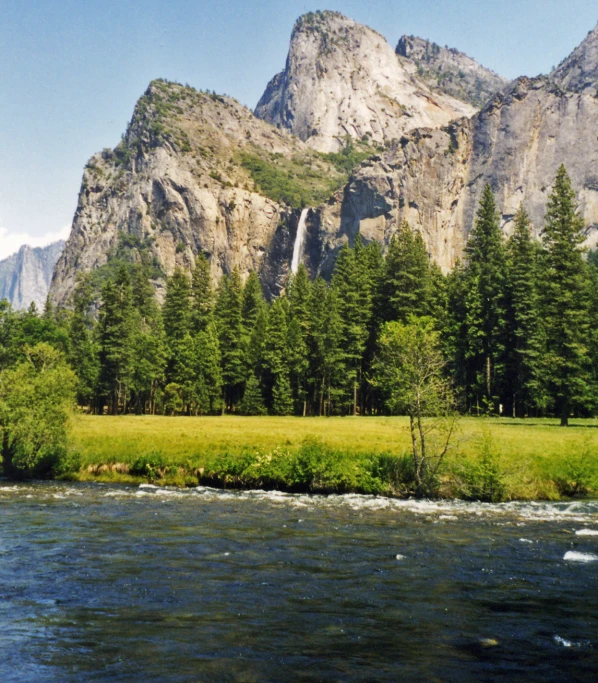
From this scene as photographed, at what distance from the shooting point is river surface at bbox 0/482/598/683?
36.2 ft

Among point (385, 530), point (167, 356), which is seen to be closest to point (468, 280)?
point (167, 356)

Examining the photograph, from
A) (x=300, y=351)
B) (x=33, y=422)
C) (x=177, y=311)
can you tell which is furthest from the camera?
(x=177, y=311)

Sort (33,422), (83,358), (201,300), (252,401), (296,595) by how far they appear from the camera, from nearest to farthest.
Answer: (296,595) < (33,422) < (252,401) < (83,358) < (201,300)

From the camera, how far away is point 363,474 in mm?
32312

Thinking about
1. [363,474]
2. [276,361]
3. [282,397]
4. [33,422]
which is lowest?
[363,474]

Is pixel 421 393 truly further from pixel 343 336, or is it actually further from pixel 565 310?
pixel 343 336

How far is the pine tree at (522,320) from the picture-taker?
239ft

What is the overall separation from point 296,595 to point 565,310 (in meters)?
51.5

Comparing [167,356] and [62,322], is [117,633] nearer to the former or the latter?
[167,356]

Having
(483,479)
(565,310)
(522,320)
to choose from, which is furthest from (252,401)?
(483,479)

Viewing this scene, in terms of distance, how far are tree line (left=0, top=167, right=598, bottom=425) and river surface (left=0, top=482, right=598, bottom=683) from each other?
4611 centimetres

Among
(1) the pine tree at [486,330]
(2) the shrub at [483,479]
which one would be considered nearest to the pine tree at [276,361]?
(1) the pine tree at [486,330]

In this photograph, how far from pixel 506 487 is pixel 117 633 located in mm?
22402

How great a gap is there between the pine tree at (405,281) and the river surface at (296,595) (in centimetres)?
5938
